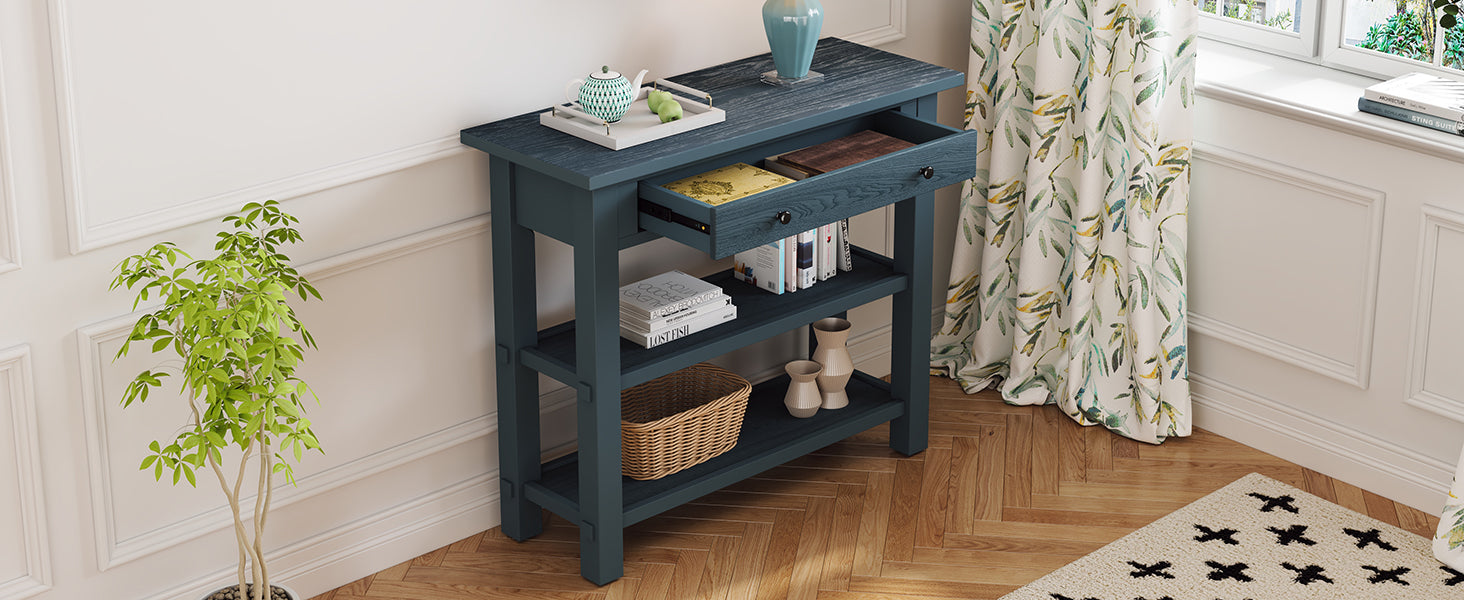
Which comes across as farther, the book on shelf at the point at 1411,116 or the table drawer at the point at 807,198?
the book on shelf at the point at 1411,116

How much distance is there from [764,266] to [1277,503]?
1210mm

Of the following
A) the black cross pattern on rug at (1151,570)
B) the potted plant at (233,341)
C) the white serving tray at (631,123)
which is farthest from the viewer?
the black cross pattern on rug at (1151,570)

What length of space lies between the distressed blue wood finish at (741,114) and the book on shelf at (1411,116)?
840mm

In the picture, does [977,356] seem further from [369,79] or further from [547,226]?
[369,79]

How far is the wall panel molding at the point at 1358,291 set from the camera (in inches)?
122

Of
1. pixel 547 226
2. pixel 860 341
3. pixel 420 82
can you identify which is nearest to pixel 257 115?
pixel 420 82

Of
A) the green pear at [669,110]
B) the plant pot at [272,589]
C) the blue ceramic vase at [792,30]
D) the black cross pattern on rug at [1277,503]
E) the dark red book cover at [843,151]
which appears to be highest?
the blue ceramic vase at [792,30]

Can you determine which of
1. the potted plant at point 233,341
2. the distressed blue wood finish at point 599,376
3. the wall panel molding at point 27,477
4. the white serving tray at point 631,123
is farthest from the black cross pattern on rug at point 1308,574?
the wall panel molding at point 27,477

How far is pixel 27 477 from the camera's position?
7.89ft

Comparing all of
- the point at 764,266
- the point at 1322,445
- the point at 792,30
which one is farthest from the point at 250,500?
the point at 1322,445

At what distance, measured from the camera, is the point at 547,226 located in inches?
108

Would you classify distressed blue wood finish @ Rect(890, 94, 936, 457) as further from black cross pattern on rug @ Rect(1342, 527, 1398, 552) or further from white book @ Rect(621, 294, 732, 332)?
black cross pattern on rug @ Rect(1342, 527, 1398, 552)

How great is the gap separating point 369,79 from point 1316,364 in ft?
6.91

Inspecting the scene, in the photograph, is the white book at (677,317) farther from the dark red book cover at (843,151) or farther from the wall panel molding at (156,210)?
the wall panel molding at (156,210)
